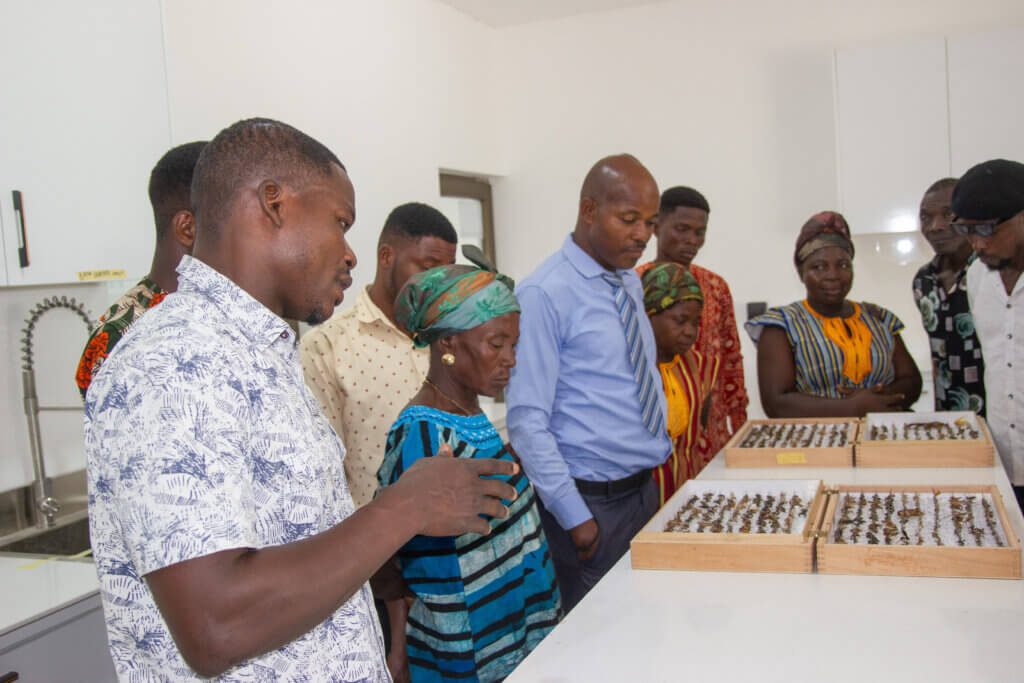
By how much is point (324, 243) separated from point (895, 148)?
400cm

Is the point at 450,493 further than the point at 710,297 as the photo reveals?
No

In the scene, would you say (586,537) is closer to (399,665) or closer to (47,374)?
(399,665)

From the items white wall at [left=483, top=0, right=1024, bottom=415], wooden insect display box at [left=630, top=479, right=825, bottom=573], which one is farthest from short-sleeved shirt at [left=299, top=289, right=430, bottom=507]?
white wall at [left=483, top=0, right=1024, bottom=415]

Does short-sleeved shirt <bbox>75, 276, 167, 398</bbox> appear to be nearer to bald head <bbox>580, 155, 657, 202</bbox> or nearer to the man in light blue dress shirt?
the man in light blue dress shirt

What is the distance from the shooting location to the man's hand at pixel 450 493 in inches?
37.3

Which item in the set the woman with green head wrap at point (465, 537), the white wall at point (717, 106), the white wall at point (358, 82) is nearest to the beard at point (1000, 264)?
the woman with green head wrap at point (465, 537)

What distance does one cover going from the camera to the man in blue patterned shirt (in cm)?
77

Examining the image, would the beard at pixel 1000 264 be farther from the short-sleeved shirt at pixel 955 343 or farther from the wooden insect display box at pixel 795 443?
the wooden insect display box at pixel 795 443

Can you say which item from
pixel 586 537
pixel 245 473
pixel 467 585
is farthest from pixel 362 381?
pixel 245 473

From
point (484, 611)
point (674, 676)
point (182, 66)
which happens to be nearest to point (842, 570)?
point (674, 676)

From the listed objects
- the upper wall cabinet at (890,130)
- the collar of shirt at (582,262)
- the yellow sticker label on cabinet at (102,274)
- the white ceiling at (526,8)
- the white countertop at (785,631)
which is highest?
the white ceiling at (526,8)

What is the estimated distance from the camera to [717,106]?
4781mm

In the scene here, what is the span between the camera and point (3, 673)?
1.76 m

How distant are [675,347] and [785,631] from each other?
1.27m
